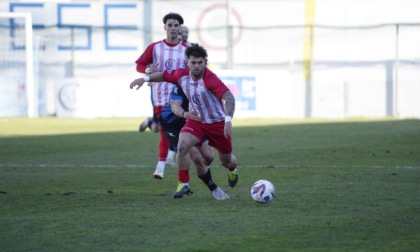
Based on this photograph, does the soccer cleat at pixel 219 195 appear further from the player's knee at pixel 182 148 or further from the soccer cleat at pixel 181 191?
the player's knee at pixel 182 148

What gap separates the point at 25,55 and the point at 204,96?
83.1 feet

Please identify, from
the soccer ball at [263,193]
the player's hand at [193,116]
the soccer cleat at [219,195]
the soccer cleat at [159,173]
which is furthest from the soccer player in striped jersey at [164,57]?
the soccer ball at [263,193]

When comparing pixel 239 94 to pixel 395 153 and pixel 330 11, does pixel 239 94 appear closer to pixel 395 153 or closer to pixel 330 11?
pixel 330 11

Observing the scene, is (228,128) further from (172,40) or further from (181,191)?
(172,40)

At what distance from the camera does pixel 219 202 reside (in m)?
9.73

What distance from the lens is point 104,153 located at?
17234 millimetres

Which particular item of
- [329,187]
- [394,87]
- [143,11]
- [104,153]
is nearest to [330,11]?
[394,87]

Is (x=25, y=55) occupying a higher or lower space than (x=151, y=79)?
higher

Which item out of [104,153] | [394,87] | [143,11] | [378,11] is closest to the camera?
[104,153]

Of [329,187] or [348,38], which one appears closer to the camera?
[329,187]

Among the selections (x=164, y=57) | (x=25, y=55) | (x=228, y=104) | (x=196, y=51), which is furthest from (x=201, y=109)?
(x=25, y=55)

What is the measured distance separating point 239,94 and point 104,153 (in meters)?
13.3

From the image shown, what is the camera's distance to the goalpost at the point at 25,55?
3219cm

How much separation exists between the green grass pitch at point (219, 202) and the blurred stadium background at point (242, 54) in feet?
40.0
